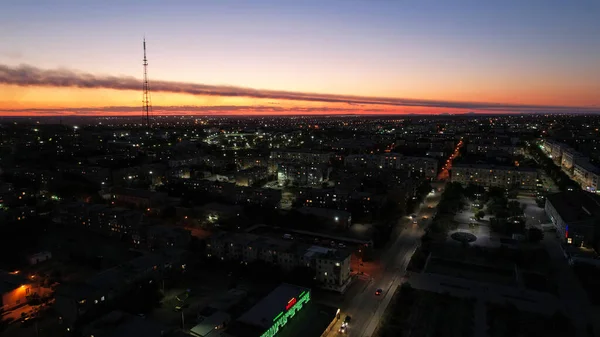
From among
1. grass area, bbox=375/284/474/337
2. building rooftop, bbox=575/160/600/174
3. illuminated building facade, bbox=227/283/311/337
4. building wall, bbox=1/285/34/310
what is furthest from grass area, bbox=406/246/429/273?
building rooftop, bbox=575/160/600/174

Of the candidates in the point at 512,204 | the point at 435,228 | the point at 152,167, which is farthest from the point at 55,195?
the point at 512,204

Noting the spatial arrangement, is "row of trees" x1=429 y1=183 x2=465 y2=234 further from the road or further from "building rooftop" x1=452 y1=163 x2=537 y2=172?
"building rooftop" x1=452 y1=163 x2=537 y2=172

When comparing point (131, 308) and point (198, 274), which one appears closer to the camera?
point (131, 308)

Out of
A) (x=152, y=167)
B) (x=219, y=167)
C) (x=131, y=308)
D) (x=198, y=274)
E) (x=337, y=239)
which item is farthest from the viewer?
(x=219, y=167)

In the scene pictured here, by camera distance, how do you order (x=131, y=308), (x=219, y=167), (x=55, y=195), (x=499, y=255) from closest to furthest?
(x=131, y=308), (x=499, y=255), (x=55, y=195), (x=219, y=167)

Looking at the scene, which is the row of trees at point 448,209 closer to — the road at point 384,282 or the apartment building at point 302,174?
the road at point 384,282

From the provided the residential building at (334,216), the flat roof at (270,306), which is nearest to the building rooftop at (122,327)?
the flat roof at (270,306)

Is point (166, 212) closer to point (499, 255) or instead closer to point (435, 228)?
point (435, 228)
